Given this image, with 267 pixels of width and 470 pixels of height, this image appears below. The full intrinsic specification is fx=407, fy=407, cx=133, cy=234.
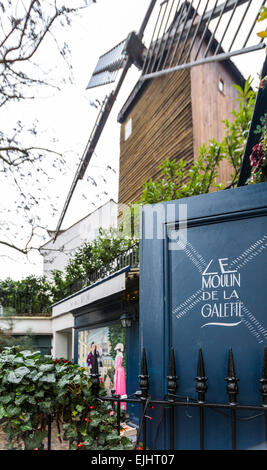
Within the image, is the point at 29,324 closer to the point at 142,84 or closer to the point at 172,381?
the point at 142,84

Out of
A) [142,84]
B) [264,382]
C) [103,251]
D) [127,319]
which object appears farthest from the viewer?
[142,84]

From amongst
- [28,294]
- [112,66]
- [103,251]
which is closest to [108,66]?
[112,66]

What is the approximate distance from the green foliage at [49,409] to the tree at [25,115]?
4187 millimetres

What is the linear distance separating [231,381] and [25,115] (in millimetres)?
5194

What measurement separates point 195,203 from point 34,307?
18230 millimetres

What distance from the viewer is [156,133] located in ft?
41.5

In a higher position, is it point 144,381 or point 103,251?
point 103,251

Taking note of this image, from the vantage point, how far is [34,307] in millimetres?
19375

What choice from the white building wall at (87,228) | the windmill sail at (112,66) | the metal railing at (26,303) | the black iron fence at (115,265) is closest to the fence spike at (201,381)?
the black iron fence at (115,265)

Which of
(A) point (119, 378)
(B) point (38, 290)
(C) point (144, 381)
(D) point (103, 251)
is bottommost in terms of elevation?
(A) point (119, 378)

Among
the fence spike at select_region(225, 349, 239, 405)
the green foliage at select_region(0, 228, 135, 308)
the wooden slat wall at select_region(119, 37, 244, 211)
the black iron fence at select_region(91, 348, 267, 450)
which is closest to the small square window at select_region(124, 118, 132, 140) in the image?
the wooden slat wall at select_region(119, 37, 244, 211)

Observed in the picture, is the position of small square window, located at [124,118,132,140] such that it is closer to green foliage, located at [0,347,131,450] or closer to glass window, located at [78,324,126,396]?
glass window, located at [78,324,126,396]

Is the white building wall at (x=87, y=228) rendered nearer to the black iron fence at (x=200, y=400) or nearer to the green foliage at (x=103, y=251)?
the green foliage at (x=103, y=251)
